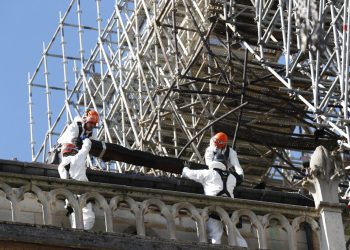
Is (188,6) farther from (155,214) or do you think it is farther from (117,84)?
(155,214)

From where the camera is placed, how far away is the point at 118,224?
1015 inches

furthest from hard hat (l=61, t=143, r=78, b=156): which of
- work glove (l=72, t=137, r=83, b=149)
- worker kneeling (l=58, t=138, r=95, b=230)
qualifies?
work glove (l=72, t=137, r=83, b=149)

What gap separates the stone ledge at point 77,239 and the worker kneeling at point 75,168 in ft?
2.06

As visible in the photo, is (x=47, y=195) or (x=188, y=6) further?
(x=188, y=6)

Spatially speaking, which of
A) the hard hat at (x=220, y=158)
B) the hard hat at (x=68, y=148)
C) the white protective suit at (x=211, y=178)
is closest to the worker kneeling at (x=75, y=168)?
the hard hat at (x=68, y=148)

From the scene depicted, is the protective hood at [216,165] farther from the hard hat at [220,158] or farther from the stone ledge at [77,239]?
the stone ledge at [77,239]

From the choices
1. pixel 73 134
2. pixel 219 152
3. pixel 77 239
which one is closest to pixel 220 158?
pixel 219 152

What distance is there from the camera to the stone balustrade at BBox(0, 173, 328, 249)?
82.0ft

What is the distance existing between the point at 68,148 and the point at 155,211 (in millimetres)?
2697

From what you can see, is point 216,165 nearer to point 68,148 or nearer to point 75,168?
point 68,148

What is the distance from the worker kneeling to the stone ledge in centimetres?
63

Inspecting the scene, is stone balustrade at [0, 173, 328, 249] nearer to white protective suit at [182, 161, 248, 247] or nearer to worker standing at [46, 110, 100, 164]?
white protective suit at [182, 161, 248, 247]

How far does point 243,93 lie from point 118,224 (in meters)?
14.0

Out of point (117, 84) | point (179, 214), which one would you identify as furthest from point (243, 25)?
point (179, 214)
